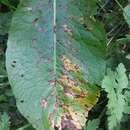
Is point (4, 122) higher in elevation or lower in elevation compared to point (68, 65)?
lower

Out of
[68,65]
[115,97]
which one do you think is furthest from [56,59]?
[115,97]

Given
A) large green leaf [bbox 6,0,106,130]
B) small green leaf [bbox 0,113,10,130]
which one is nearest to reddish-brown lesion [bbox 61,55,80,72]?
large green leaf [bbox 6,0,106,130]

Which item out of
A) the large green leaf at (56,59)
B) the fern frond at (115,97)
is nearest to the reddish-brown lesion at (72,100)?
the large green leaf at (56,59)

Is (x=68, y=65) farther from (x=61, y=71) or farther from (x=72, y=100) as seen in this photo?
(x=72, y=100)

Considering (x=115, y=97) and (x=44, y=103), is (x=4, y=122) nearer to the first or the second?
(x=44, y=103)

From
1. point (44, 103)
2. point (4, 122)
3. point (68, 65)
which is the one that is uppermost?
point (68, 65)

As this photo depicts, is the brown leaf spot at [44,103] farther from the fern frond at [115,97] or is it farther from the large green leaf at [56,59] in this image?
the fern frond at [115,97]

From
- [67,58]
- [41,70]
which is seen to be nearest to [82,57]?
[67,58]

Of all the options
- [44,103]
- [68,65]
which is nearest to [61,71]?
[68,65]

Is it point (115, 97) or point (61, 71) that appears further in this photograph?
point (61, 71)
